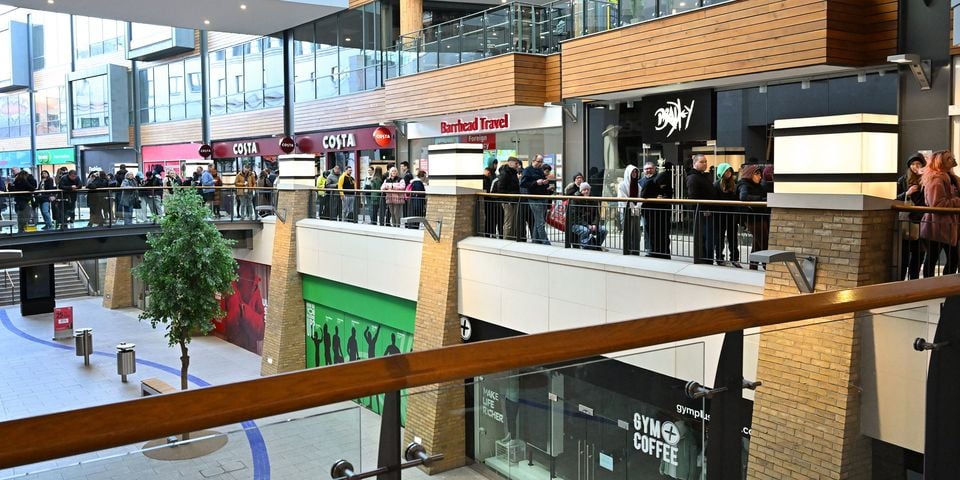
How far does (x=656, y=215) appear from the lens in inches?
506

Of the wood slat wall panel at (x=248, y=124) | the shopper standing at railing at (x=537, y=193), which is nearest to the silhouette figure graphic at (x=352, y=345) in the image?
the shopper standing at railing at (x=537, y=193)

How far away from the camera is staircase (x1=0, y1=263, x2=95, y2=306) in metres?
36.7

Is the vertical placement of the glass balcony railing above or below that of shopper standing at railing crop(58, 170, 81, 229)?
above

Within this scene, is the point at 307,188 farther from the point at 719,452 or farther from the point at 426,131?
the point at 719,452

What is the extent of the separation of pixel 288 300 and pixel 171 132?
21.2 metres

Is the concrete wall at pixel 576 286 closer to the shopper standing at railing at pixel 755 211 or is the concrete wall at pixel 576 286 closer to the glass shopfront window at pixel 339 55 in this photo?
the shopper standing at railing at pixel 755 211

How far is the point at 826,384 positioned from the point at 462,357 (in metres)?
1.79

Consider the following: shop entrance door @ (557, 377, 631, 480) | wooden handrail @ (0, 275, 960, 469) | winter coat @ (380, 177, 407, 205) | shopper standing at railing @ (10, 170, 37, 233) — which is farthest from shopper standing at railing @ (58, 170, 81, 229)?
wooden handrail @ (0, 275, 960, 469)

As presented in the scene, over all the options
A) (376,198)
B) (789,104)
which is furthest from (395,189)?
(789,104)

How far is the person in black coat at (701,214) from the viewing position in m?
11.9

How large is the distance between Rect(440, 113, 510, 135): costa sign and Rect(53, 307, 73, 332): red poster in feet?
51.3

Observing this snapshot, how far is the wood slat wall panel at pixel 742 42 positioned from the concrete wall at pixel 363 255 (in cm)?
569

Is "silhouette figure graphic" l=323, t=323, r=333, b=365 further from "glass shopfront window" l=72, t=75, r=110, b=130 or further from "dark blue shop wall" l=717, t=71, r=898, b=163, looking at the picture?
"glass shopfront window" l=72, t=75, r=110, b=130

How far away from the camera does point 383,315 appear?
813 inches
